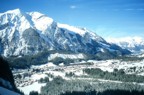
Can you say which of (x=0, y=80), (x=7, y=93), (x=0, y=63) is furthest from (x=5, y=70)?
(x=7, y=93)

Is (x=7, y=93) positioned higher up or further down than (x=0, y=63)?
further down

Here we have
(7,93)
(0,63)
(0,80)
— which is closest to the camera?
(7,93)

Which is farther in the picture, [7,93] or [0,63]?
[0,63]

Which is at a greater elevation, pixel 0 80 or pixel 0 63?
pixel 0 63

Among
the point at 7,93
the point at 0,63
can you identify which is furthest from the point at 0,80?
the point at 7,93

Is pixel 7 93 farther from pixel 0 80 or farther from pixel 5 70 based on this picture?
pixel 5 70

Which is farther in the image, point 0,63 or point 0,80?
point 0,63

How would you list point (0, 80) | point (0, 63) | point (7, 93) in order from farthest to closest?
point (0, 63)
point (0, 80)
point (7, 93)

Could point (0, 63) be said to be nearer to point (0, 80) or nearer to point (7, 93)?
point (0, 80)
